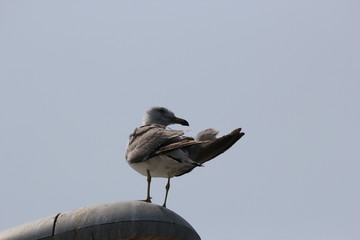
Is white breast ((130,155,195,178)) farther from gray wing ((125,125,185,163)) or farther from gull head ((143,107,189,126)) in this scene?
gull head ((143,107,189,126))

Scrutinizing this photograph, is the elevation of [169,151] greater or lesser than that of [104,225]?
greater

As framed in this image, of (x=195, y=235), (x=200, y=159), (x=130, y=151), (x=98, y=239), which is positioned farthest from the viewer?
(x=130, y=151)

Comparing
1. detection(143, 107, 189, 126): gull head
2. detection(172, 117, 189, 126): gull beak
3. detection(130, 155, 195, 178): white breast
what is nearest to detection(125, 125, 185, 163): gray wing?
detection(130, 155, 195, 178): white breast

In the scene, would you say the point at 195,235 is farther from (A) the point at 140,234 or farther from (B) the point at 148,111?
(B) the point at 148,111

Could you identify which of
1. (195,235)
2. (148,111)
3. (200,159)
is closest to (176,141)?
(200,159)

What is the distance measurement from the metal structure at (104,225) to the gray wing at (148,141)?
3289 mm

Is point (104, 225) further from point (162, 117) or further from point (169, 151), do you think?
point (162, 117)

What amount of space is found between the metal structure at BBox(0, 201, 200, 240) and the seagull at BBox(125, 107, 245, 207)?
8.53 feet

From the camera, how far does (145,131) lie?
10.7 m

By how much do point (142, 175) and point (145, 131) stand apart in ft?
2.35

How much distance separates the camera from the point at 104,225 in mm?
6246

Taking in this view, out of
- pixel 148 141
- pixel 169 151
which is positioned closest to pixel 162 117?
pixel 148 141

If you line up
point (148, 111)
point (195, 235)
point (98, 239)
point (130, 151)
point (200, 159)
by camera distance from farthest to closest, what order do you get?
point (148, 111)
point (130, 151)
point (200, 159)
point (195, 235)
point (98, 239)

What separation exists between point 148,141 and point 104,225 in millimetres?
3888
